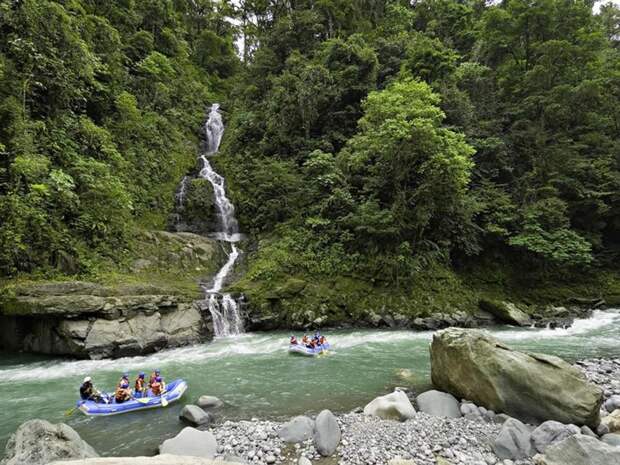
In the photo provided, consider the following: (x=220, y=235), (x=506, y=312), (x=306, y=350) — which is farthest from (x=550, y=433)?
(x=220, y=235)

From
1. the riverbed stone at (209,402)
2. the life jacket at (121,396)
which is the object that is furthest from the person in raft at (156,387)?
the riverbed stone at (209,402)

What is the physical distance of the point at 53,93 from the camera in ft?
62.0

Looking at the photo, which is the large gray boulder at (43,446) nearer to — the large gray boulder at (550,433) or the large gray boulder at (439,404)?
the large gray boulder at (439,404)

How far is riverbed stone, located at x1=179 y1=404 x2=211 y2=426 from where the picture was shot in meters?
8.52

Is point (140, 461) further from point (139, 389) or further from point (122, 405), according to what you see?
point (139, 389)

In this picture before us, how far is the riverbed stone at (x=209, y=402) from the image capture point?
9492 millimetres

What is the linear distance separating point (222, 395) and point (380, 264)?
12653 mm

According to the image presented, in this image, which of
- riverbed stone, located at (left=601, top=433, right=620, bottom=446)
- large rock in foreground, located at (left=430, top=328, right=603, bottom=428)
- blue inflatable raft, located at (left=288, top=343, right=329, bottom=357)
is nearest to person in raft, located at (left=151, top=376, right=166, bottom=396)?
blue inflatable raft, located at (left=288, top=343, right=329, bottom=357)

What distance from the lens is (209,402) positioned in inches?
376

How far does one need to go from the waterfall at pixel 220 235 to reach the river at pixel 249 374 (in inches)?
39.2

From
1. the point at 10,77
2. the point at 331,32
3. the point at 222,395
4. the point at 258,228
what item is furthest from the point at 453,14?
the point at 222,395

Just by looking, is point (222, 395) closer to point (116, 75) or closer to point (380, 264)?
point (380, 264)

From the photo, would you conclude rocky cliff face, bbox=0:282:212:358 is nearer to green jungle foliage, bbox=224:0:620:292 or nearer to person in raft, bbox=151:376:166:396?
person in raft, bbox=151:376:166:396

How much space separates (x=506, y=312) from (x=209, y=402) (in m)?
16.3
